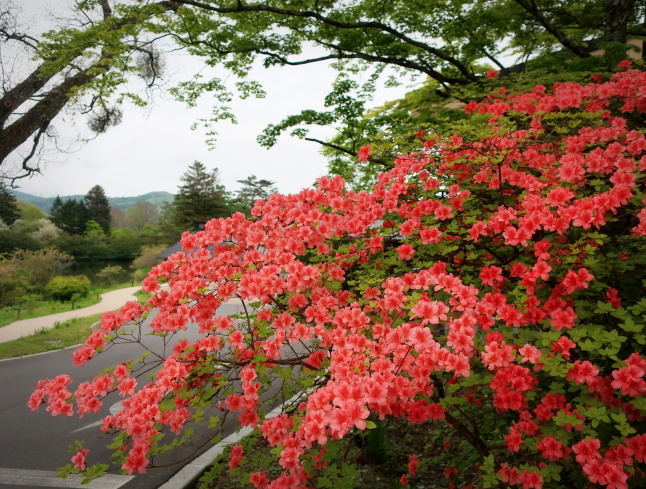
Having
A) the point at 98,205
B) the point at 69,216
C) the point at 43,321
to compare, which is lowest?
the point at 43,321

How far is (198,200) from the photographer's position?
148 feet

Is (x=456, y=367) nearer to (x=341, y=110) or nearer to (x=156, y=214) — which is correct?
(x=341, y=110)

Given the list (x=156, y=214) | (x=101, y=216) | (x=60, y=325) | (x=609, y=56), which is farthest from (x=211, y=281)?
(x=156, y=214)

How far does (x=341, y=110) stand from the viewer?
798 cm

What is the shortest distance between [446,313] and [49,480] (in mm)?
5233

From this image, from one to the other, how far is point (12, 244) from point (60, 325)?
22.4m

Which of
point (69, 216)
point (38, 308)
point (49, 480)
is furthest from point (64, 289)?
point (69, 216)

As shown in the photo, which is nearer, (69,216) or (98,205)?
(69,216)

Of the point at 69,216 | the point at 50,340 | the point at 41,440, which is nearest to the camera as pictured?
the point at 41,440

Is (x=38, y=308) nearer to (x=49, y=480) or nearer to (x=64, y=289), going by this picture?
(x=64, y=289)

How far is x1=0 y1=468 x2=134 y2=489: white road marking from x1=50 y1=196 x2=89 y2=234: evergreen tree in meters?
53.3

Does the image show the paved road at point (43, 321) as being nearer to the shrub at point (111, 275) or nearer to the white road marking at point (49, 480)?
the white road marking at point (49, 480)

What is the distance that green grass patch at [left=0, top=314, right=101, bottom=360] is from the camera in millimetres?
10578

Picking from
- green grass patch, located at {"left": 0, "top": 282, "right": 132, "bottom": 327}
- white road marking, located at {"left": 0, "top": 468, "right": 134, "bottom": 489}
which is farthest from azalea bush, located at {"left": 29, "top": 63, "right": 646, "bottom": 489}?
green grass patch, located at {"left": 0, "top": 282, "right": 132, "bottom": 327}
